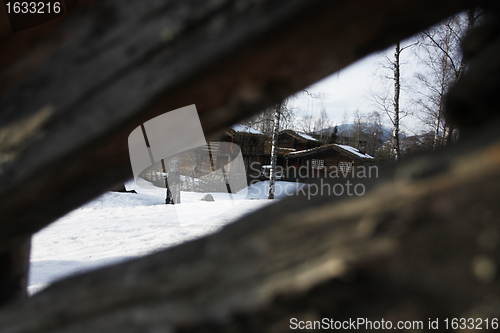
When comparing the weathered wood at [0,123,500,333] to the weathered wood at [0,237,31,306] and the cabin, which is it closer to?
the weathered wood at [0,237,31,306]

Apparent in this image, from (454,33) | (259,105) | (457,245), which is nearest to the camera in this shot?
(457,245)

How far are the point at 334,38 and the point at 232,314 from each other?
0.32 m

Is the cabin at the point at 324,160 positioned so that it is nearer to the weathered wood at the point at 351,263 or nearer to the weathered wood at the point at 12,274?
the weathered wood at the point at 12,274

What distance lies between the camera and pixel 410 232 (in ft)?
0.78

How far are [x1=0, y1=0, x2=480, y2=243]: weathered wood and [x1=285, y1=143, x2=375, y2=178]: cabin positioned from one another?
17.9 m

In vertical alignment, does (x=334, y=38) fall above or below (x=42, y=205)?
above

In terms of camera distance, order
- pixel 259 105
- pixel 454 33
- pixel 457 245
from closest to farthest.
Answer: pixel 457 245 < pixel 259 105 < pixel 454 33

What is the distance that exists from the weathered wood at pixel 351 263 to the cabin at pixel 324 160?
58.8 feet

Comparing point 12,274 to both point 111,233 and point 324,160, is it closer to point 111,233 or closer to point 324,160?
point 111,233

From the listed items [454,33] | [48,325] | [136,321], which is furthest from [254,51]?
[454,33]

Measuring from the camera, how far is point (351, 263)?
0.25m

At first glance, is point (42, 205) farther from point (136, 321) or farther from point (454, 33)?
point (454, 33)

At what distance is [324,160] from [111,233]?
53.5 feet

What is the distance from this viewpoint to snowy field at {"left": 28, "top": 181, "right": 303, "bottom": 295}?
5352 millimetres
